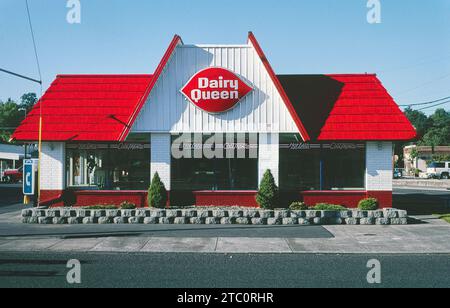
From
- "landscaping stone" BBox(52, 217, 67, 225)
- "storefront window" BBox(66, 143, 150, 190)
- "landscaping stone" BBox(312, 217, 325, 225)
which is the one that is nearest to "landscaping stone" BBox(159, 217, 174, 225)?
"storefront window" BBox(66, 143, 150, 190)

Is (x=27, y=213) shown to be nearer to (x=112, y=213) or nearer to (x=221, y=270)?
(x=112, y=213)

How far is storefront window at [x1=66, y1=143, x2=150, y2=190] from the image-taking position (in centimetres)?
1878

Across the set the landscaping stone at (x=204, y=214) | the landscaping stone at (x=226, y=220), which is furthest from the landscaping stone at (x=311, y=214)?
the landscaping stone at (x=204, y=214)

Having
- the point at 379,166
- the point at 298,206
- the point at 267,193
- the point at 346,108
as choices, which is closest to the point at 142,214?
the point at 267,193

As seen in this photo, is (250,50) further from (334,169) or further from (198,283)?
(198,283)

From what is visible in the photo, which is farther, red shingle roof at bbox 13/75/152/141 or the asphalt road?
red shingle roof at bbox 13/75/152/141

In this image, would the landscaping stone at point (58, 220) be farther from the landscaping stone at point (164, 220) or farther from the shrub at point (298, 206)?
the shrub at point (298, 206)

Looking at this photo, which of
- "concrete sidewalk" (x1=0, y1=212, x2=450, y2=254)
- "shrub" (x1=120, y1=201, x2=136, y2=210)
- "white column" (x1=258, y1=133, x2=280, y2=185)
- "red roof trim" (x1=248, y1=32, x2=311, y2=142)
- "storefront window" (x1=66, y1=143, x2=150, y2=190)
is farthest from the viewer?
"storefront window" (x1=66, y1=143, x2=150, y2=190)

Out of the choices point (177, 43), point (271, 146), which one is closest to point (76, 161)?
point (177, 43)

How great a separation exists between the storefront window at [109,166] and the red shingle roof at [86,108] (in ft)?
2.97

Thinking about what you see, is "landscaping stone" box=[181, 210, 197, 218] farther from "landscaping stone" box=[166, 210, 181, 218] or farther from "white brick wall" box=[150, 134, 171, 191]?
"white brick wall" box=[150, 134, 171, 191]

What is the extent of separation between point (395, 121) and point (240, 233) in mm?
9123

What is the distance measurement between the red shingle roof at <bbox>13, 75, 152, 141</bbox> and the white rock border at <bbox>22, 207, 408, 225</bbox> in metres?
3.64
